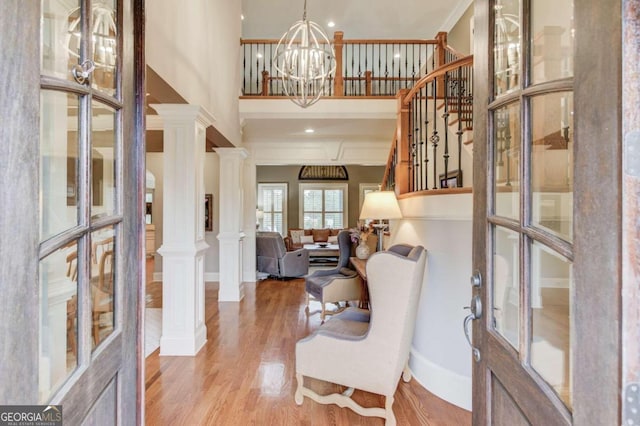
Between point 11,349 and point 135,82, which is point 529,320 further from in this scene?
point 135,82

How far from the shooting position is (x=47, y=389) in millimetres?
756

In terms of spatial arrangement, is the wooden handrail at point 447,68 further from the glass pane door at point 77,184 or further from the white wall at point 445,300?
the glass pane door at point 77,184

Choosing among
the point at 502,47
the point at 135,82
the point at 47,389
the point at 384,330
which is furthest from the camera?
the point at 384,330

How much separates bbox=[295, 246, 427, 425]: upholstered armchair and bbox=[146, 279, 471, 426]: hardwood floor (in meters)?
0.30

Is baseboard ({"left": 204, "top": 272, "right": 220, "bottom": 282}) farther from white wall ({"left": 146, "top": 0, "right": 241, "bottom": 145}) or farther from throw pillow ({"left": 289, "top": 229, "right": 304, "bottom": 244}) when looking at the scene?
throw pillow ({"left": 289, "top": 229, "right": 304, "bottom": 244})

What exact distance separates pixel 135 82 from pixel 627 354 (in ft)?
4.73

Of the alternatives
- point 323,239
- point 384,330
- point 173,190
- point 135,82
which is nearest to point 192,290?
point 173,190

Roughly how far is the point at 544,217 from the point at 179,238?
3.14m

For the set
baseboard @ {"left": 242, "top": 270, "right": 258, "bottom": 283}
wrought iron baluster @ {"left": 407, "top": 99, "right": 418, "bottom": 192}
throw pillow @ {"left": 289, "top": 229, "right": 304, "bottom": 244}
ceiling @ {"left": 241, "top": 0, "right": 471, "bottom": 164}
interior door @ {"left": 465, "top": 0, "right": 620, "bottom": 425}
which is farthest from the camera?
throw pillow @ {"left": 289, "top": 229, "right": 304, "bottom": 244}

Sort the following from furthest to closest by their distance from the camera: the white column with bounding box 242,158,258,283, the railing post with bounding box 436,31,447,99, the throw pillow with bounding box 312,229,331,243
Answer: the throw pillow with bounding box 312,229,331,243, the white column with bounding box 242,158,258,283, the railing post with bounding box 436,31,447,99

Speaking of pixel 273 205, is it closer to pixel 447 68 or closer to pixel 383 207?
pixel 383 207

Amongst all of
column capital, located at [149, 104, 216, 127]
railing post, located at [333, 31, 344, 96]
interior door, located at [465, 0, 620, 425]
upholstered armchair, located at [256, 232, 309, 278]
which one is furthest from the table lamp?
upholstered armchair, located at [256, 232, 309, 278]

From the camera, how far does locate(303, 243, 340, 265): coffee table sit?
9.14 metres

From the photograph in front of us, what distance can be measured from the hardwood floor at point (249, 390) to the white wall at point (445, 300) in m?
0.14
